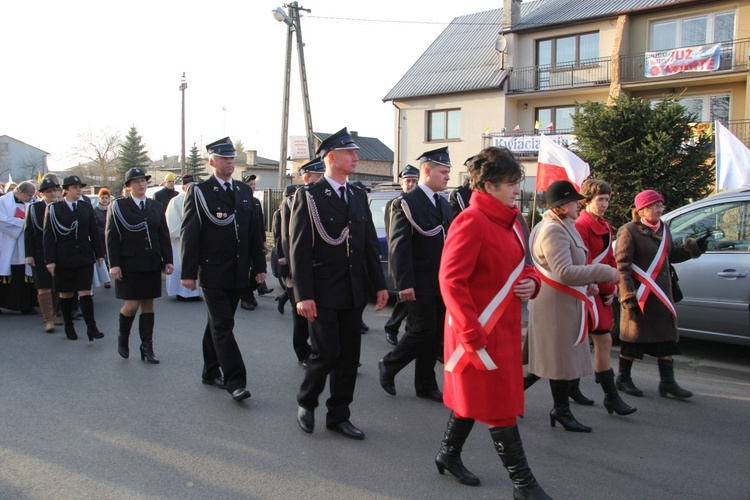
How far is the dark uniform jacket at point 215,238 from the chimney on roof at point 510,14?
25.5 meters

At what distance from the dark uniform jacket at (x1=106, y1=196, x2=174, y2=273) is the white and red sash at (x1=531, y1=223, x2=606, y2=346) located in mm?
4106

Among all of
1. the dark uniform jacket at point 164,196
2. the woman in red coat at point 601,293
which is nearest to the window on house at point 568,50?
the dark uniform jacket at point 164,196

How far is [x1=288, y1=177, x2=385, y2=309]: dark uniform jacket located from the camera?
169 inches

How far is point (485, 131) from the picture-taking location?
27578mm

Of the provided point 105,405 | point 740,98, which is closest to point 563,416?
point 105,405

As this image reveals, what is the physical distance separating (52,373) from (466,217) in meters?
4.69

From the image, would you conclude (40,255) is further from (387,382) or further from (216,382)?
(387,382)

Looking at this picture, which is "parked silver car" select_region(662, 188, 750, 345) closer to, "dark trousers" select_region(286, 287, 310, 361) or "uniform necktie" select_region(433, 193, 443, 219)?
"uniform necktie" select_region(433, 193, 443, 219)

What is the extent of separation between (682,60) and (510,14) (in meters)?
7.86

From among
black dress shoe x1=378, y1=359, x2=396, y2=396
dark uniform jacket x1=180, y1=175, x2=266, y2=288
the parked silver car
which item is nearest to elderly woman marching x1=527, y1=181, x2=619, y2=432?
black dress shoe x1=378, y1=359, x2=396, y2=396

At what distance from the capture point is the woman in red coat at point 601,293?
15.9 feet

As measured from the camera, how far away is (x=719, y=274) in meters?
6.27

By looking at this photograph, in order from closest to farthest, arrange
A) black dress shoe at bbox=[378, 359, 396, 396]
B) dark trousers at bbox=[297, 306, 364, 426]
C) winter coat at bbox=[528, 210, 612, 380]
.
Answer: winter coat at bbox=[528, 210, 612, 380], dark trousers at bbox=[297, 306, 364, 426], black dress shoe at bbox=[378, 359, 396, 396]

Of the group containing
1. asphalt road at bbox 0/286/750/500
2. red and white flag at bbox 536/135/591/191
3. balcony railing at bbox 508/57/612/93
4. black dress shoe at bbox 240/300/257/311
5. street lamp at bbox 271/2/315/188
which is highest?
balcony railing at bbox 508/57/612/93
